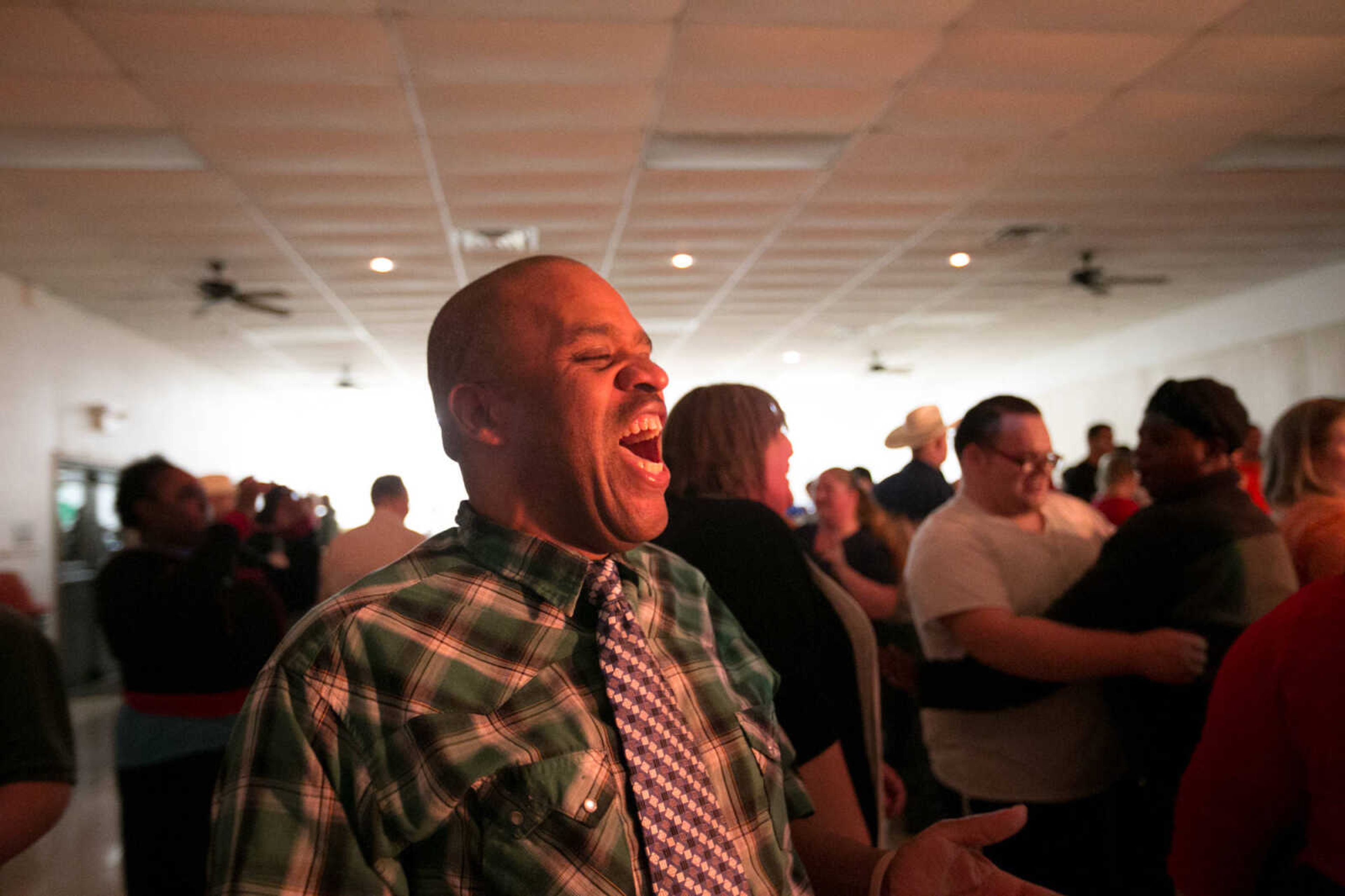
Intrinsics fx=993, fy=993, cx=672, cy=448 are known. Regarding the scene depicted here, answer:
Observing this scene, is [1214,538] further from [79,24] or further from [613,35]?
[79,24]

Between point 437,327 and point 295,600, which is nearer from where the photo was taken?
point 437,327

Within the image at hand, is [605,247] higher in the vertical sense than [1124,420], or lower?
higher

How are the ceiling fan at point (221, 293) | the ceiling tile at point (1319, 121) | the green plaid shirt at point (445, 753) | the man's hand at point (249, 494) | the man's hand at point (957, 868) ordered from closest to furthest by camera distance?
the green plaid shirt at point (445, 753), the man's hand at point (957, 868), the man's hand at point (249, 494), the ceiling tile at point (1319, 121), the ceiling fan at point (221, 293)

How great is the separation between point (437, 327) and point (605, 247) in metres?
6.05

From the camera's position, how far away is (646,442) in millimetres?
945

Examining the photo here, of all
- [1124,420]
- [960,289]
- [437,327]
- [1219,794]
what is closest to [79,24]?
[437,327]

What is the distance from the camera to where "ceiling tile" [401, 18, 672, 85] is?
372 centimetres

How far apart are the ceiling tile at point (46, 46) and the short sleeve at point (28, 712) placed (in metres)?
2.96

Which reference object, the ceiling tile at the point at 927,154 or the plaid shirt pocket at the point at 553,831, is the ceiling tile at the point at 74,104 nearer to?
the ceiling tile at the point at 927,154

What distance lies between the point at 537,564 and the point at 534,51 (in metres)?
3.49

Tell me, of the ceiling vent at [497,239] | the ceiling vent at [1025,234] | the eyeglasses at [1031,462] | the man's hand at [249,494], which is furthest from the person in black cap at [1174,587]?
the ceiling vent at [1025,234]

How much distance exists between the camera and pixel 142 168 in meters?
5.04

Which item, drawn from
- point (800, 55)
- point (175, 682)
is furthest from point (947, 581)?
point (800, 55)

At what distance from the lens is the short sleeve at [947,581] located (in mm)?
1882
